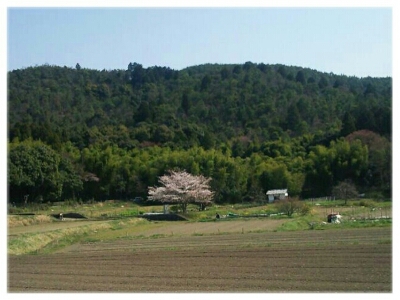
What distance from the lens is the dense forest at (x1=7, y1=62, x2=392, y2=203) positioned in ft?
111

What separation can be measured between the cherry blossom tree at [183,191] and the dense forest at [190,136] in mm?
2910

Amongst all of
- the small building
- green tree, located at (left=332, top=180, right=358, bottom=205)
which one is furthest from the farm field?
the small building

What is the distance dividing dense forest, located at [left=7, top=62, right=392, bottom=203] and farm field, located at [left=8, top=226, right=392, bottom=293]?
15864 mm

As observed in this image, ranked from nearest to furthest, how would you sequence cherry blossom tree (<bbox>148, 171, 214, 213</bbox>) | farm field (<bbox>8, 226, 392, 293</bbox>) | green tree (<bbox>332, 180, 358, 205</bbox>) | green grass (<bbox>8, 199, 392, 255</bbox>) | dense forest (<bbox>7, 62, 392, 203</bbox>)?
farm field (<bbox>8, 226, 392, 293</bbox>) → green grass (<bbox>8, 199, 392, 255</bbox>) → cherry blossom tree (<bbox>148, 171, 214, 213</bbox>) → green tree (<bbox>332, 180, 358, 205</bbox>) → dense forest (<bbox>7, 62, 392, 203</bbox>)

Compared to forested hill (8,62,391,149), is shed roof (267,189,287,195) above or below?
below

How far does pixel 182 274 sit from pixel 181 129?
38561 millimetres

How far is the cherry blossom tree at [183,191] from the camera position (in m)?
30.8

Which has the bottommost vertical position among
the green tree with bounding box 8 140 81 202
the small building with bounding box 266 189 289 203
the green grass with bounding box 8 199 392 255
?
the green grass with bounding box 8 199 392 255

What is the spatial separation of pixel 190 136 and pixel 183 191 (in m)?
17.1

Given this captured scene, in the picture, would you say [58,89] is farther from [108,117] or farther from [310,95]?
[310,95]

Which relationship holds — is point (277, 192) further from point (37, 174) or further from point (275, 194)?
point (37, 174)

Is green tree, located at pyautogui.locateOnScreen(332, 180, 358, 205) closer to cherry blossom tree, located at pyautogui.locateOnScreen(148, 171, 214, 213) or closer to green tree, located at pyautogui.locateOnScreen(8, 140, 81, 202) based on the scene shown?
cherry blossom tree, located at pyautogui.locateOnScreen(148, 171, 214, 213)

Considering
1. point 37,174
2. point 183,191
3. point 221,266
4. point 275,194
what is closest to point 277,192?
point 275,194

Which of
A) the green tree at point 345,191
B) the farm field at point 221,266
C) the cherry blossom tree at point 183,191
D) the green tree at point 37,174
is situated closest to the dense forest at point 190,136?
the green tree at point 37,174
